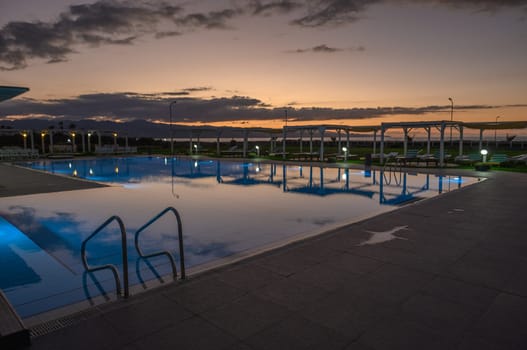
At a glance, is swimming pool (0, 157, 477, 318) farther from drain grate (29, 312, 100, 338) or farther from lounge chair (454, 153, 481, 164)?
lounge chair (454, 153, 481, 164)

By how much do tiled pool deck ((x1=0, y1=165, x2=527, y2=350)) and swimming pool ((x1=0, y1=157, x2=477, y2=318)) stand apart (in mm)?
926

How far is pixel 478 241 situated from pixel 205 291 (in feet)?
14.8

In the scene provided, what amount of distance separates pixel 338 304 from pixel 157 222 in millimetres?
5482

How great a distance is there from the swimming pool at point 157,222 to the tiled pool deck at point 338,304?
926mm

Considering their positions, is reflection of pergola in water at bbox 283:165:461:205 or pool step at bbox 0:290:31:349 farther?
reflection of pergola in water at bbox 283:165:461:205

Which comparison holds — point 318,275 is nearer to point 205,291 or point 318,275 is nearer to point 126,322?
point 205,291

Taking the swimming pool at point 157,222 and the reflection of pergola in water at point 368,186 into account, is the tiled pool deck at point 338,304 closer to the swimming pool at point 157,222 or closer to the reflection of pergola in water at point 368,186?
the swimming pool at point 157,222

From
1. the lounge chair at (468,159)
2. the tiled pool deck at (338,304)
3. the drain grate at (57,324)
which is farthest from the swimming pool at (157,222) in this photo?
the lounge chair at (468,159)

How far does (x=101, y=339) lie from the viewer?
2896 mm

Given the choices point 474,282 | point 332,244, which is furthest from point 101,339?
point 474,282

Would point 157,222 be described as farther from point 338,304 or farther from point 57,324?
point 338,304

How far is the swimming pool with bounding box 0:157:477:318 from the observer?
4.77m

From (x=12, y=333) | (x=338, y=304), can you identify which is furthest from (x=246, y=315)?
(x=12, y=333)

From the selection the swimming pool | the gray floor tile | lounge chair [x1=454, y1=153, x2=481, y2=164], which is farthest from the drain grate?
lounge chair [x1=454, y1=153, x2=481, y2=164]
